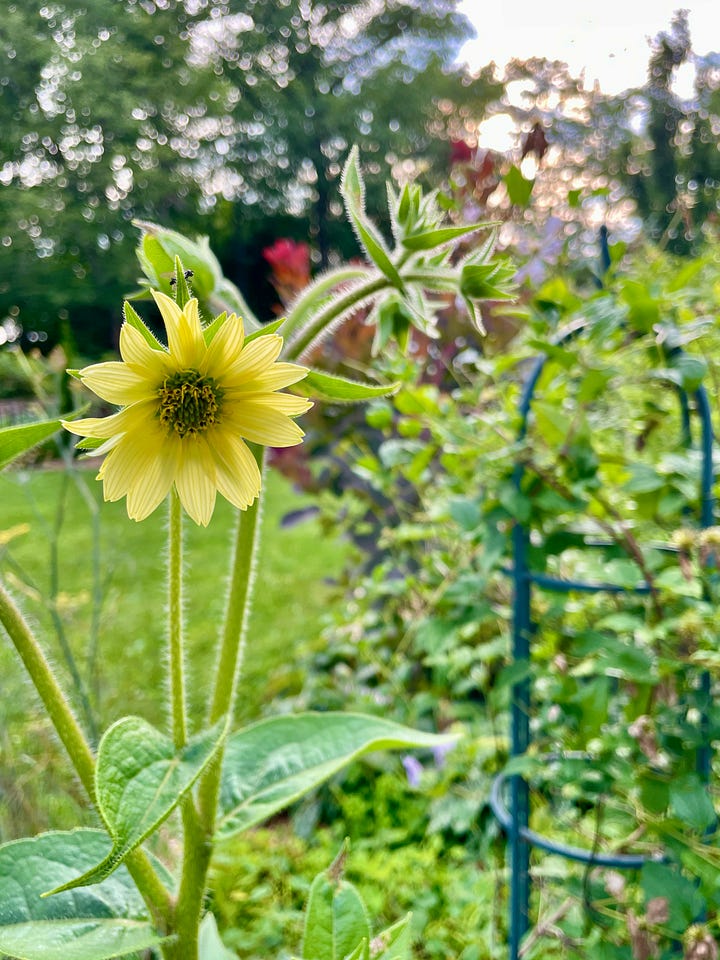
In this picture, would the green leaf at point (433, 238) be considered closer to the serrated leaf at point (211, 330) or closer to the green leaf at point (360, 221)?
the green leaf at point (360, 221)

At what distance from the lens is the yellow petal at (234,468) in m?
0.27

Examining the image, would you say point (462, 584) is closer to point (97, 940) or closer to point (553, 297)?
point (553, 297)

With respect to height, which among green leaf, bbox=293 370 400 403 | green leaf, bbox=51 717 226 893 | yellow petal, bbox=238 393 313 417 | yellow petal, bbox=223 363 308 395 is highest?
green leaf, bbox=293 370 400 403

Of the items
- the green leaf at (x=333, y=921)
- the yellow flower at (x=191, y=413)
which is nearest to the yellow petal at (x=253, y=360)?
the yellow flower at (x=191, y=413)

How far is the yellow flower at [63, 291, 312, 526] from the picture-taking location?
0.25 m

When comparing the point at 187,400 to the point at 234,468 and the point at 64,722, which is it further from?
the point at 64,722

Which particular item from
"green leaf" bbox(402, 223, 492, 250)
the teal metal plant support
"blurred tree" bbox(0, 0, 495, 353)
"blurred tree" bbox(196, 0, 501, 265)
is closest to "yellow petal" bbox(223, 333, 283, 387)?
"green leaf" bbox(402, 223, 492, 250)

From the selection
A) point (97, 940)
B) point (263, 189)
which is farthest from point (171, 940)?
point (263, 189)

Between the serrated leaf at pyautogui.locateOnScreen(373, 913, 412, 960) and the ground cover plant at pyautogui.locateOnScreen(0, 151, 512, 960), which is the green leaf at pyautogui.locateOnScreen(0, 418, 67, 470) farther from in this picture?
the serrated leaf at pyautogui.locateOnScreen(373, 913, 412, 960)

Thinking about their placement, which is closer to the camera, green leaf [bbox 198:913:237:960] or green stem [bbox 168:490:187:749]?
green stem [bbox 168:490:187:749]

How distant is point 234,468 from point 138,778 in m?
0.12

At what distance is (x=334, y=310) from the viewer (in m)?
0.35

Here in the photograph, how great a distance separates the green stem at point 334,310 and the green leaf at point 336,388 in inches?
1.2

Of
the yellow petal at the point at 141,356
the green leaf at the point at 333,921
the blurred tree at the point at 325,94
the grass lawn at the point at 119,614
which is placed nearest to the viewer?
the yellow petal at the point at 141,356
